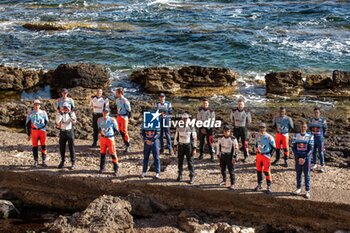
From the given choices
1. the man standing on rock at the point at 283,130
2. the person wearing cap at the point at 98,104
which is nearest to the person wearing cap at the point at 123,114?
the person wearing cap at the point at 98,104

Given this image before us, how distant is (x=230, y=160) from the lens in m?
15.4

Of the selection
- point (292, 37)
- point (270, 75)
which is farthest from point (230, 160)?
point (292, 37)

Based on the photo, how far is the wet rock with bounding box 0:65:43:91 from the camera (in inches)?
1128

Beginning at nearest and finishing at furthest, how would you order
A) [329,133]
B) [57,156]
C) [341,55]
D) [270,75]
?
[57,156], [329,133], [270,75], [341,55]

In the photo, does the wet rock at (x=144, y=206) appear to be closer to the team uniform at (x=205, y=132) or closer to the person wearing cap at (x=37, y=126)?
the team uniform at (x=205, y=132)

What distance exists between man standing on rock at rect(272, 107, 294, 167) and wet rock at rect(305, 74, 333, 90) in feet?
38.0

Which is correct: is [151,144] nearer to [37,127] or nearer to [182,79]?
[37,127]

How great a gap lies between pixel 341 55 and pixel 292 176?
19.7 m

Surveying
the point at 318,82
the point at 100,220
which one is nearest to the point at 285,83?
the point at 318,82

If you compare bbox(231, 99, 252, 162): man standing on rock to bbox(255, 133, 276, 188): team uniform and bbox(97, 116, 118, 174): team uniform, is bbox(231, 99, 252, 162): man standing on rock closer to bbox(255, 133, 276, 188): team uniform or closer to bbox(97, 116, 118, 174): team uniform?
bbox(255, 133, 276, 188): team uniform

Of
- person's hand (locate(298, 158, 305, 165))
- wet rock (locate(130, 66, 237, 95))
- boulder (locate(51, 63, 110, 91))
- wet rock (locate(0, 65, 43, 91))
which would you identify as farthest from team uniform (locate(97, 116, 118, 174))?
wet rock (locate(0, 65, 43, 91))

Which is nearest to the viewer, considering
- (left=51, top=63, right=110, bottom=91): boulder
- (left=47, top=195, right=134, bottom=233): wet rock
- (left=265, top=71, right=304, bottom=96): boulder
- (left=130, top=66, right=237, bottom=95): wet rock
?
(left=47, top=195, right=134, bottom=233): wet rock

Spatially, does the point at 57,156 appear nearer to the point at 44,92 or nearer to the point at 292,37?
the point at 44,92

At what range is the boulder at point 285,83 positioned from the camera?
90.8 feet
